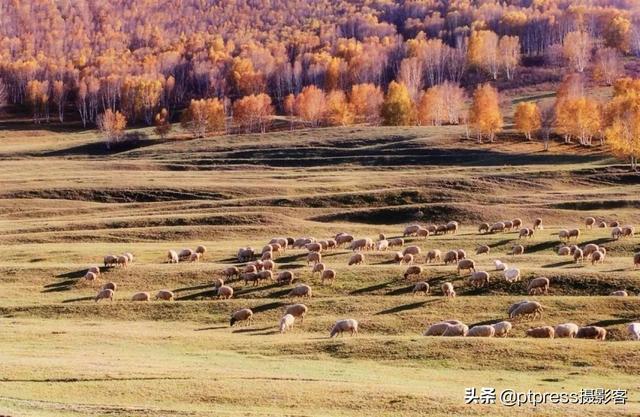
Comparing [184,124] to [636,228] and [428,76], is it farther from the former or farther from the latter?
[636,228]

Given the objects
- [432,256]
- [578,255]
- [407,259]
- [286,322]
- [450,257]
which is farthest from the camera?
[432,256]

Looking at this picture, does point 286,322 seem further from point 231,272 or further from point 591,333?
point 591,333

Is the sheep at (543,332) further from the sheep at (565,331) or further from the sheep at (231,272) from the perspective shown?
the sheep at (231,272)

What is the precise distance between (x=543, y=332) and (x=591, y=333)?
2.03m

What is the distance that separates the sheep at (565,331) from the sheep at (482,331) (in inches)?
108

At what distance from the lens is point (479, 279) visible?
42250 millimetres

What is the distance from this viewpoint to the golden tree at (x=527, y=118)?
11969 centimetres

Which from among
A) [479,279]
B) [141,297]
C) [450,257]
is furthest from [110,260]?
[479,279]

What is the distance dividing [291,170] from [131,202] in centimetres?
2719

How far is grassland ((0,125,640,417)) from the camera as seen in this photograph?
957 inches

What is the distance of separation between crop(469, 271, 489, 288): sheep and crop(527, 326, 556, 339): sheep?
9003 mm

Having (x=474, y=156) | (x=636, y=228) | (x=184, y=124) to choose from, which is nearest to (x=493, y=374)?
(x=636, y=228)

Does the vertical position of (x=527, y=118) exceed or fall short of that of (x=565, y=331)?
it exceeds it

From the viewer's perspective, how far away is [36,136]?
17450 cm
